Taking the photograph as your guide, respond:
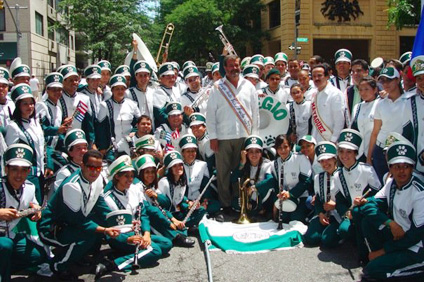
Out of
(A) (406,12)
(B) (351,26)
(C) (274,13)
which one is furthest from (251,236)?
(C) (274,13)

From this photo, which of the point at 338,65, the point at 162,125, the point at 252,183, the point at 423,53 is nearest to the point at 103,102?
the point at 162,125

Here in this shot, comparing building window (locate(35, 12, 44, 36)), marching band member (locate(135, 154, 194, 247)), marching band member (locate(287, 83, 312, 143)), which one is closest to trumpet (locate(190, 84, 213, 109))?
marching band member (locate(287, 83, 312, 143))

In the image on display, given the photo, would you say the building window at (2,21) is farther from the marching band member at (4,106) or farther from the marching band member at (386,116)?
the marching band member at (386,116)

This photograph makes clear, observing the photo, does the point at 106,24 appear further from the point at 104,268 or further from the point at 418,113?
the point at 418,113

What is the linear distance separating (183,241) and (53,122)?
2.70 meters

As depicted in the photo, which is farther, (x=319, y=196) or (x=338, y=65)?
(x=338, y=65)

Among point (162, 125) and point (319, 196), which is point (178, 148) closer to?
point (162, 125)

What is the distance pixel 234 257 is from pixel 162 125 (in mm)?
3039

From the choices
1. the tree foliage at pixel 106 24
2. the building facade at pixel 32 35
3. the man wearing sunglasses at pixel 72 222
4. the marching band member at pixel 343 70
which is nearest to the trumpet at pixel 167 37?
the marching band member at pixel 343 70

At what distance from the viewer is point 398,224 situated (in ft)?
15.9

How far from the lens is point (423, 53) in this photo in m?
6.19

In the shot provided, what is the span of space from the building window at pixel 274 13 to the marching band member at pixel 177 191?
30448mm

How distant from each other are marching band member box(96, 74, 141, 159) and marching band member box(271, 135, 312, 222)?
7.92ft

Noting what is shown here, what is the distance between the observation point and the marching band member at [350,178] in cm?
575
